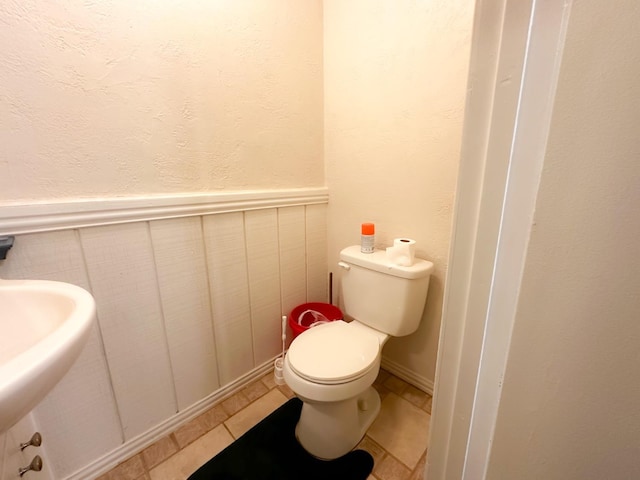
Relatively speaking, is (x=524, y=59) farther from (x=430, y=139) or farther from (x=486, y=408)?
(x=430, y=139)

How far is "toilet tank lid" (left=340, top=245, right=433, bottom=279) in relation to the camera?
1.07 metres

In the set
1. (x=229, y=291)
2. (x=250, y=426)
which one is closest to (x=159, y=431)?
(x=250, y=426)

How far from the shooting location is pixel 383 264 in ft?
3.65

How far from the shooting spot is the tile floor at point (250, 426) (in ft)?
3.17

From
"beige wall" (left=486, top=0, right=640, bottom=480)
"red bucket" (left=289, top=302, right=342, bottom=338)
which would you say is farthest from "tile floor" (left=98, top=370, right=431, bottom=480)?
"beige wall" (left=486, top=0, right=640, bottom=480)

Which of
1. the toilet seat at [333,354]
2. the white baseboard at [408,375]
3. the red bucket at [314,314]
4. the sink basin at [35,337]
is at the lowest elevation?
the white baseboard at [408,375]

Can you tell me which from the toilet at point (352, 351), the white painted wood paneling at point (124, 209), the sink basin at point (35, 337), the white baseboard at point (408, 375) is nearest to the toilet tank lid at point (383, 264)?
the toilet at point (352, 351)

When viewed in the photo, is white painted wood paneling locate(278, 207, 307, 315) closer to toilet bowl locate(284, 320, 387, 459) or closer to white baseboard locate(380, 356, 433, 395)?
toilet bowl locate(284, 320, 387, 459)

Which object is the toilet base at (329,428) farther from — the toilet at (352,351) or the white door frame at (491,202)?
the white door frame at (491,202)

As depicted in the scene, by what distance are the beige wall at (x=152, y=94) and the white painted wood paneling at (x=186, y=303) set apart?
0.55 ft

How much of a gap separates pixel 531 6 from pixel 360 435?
131 centimetres

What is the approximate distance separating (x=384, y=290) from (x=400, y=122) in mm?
729

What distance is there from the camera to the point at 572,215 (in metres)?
0.28

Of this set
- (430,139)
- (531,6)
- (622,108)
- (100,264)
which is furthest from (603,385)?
(100,264)
